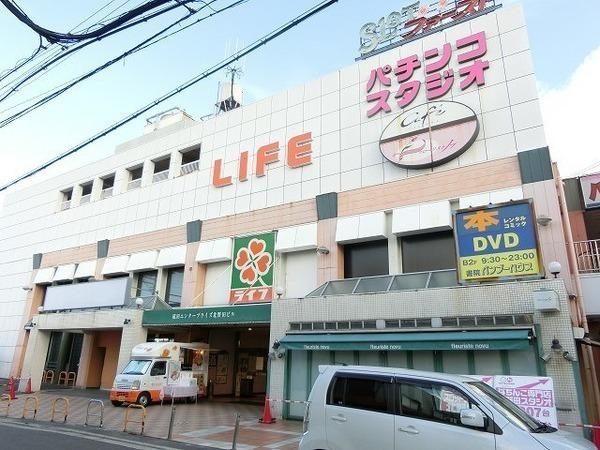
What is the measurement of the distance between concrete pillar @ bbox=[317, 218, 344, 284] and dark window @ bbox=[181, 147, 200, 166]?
40.0 ft

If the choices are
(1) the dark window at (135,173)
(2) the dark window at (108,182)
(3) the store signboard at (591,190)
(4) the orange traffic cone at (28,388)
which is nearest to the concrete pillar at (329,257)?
(3) the store signboard at (591,190)

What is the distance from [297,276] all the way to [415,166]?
7159mm

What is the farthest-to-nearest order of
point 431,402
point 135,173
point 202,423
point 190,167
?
point 135,173 → point 190,167 → point 202,423 → point 431,402

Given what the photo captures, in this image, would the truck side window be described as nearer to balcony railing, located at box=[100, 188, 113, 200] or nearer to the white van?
the white van

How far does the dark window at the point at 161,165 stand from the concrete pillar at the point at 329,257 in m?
14.3

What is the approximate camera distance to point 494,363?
1290 centimetres

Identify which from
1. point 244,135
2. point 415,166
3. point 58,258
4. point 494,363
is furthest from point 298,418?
point 58,258

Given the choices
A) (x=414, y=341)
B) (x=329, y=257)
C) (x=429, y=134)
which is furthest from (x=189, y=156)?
(x=414, y=341)

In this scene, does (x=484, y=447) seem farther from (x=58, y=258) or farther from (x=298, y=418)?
(x=58, y=258)

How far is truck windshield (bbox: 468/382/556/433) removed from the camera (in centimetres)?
573

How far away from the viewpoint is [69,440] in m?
11.0

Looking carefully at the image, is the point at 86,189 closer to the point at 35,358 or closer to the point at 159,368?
the point at 35,358

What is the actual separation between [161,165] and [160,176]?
1.45 m

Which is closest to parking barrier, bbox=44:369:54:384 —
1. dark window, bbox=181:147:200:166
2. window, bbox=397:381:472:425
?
dark window, bbox=181:147:200:166
